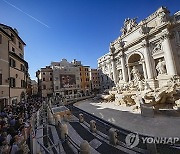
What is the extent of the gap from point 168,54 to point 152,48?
3788 millimetres

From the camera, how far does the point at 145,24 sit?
2411cm

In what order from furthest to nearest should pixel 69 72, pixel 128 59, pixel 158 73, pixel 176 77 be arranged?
1. pixel 69 72
2. pixel 128 59
3. pixel 158 73
4. pixel 176 77

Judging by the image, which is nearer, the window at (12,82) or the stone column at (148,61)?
the window at (12,82)

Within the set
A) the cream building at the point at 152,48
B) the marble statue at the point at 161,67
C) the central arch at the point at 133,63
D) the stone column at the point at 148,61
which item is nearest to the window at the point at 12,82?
the cream building at the point at 152,48

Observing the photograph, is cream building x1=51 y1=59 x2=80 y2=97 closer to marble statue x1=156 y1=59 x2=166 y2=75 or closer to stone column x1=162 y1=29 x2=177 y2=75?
marble statue x1=156 y1=59 x2=166 y2=75

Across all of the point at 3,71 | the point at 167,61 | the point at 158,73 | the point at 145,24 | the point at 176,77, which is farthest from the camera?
the point at 145,24

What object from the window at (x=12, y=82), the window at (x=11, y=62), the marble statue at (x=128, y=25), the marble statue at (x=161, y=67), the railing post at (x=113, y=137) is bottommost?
the railing post at (x=113, y=137)

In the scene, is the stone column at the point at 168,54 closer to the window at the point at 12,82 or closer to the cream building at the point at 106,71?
the cream building at the point at 106,71

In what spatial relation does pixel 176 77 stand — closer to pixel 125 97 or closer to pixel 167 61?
pixel 167 61

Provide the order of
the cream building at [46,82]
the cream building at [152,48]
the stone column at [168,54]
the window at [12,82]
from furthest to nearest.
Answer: the cream building at [46,82] < the cream building at [152,48] < the stone column at [168,54] < the window at [12,82]

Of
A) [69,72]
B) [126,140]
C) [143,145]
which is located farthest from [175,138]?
[69,72]

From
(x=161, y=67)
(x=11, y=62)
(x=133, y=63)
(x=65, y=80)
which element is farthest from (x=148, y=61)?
(x=65, y=80)

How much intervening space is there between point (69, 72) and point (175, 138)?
3954 centimetres

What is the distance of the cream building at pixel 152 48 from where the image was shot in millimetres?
20172
